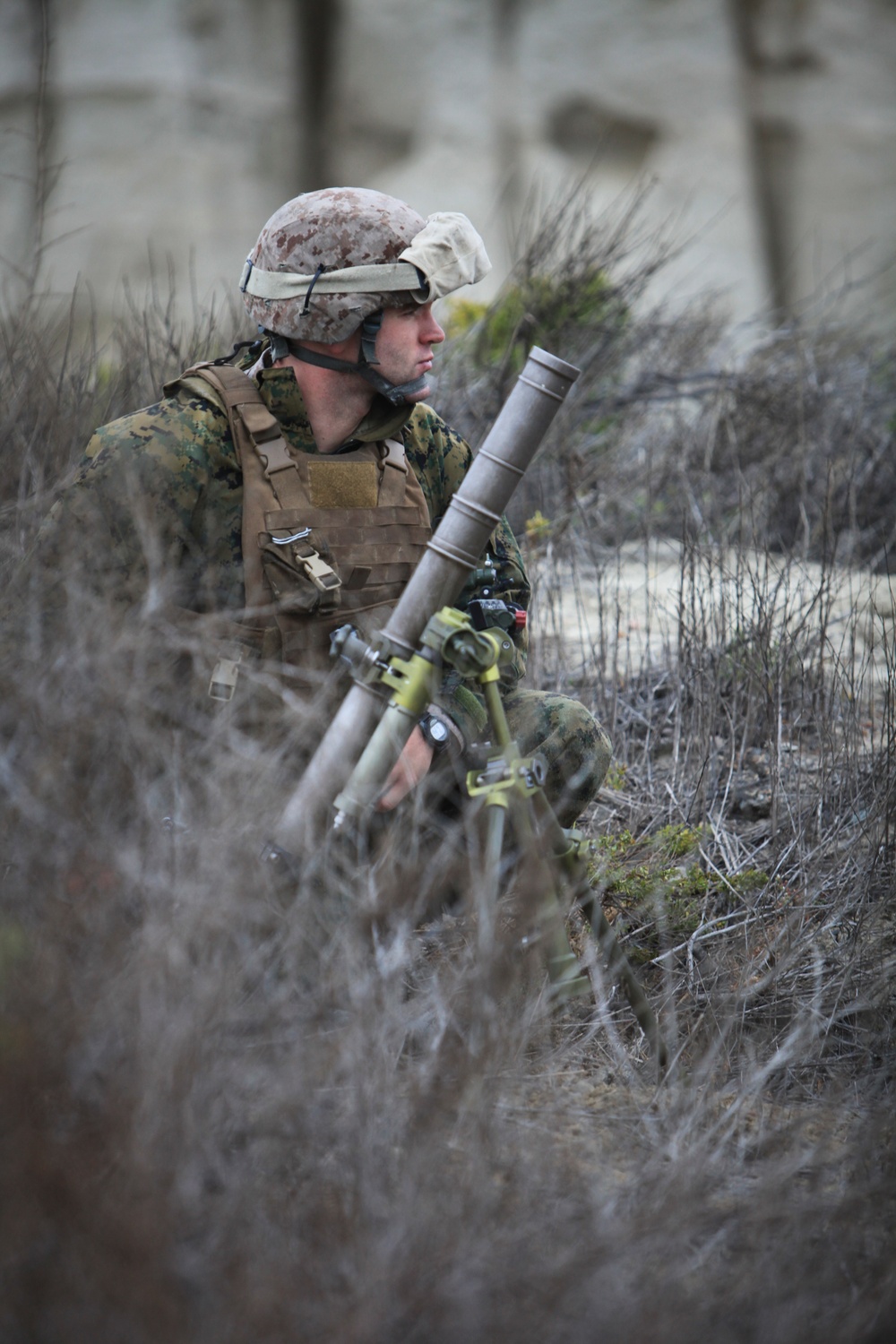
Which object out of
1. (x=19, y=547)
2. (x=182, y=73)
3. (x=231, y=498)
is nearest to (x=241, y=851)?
(x=19, y=547)

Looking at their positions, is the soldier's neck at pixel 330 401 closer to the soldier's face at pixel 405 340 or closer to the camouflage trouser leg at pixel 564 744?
the soldier's face at pixel 405 340

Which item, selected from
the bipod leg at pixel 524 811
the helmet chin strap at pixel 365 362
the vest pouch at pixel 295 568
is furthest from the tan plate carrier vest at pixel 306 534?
the bipod leg at pixel 524 811

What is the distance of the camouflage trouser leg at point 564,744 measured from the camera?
257 cm

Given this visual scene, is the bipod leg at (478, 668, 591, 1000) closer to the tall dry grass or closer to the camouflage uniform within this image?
the tall dry grass

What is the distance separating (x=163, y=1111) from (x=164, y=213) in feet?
37.6

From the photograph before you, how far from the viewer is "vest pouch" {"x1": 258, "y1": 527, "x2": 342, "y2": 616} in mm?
2227

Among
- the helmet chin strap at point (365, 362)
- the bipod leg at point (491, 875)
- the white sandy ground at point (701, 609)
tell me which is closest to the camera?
the bipod leg at point (491, 875)

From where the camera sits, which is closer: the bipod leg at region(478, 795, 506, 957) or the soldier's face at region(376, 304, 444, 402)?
the bipod leg at region(478, 795, 506, 957)

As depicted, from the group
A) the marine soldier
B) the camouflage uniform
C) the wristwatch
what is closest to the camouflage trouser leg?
the camouflage uniform

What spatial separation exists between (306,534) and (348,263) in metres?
→ 0.58

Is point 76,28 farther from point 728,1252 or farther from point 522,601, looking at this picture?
point 728,1252

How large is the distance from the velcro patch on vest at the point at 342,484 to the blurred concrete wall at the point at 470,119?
890 cm

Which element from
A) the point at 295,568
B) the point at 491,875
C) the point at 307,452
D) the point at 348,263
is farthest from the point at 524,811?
the point at 348,263

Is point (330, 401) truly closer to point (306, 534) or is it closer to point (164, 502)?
point (306, 534)
